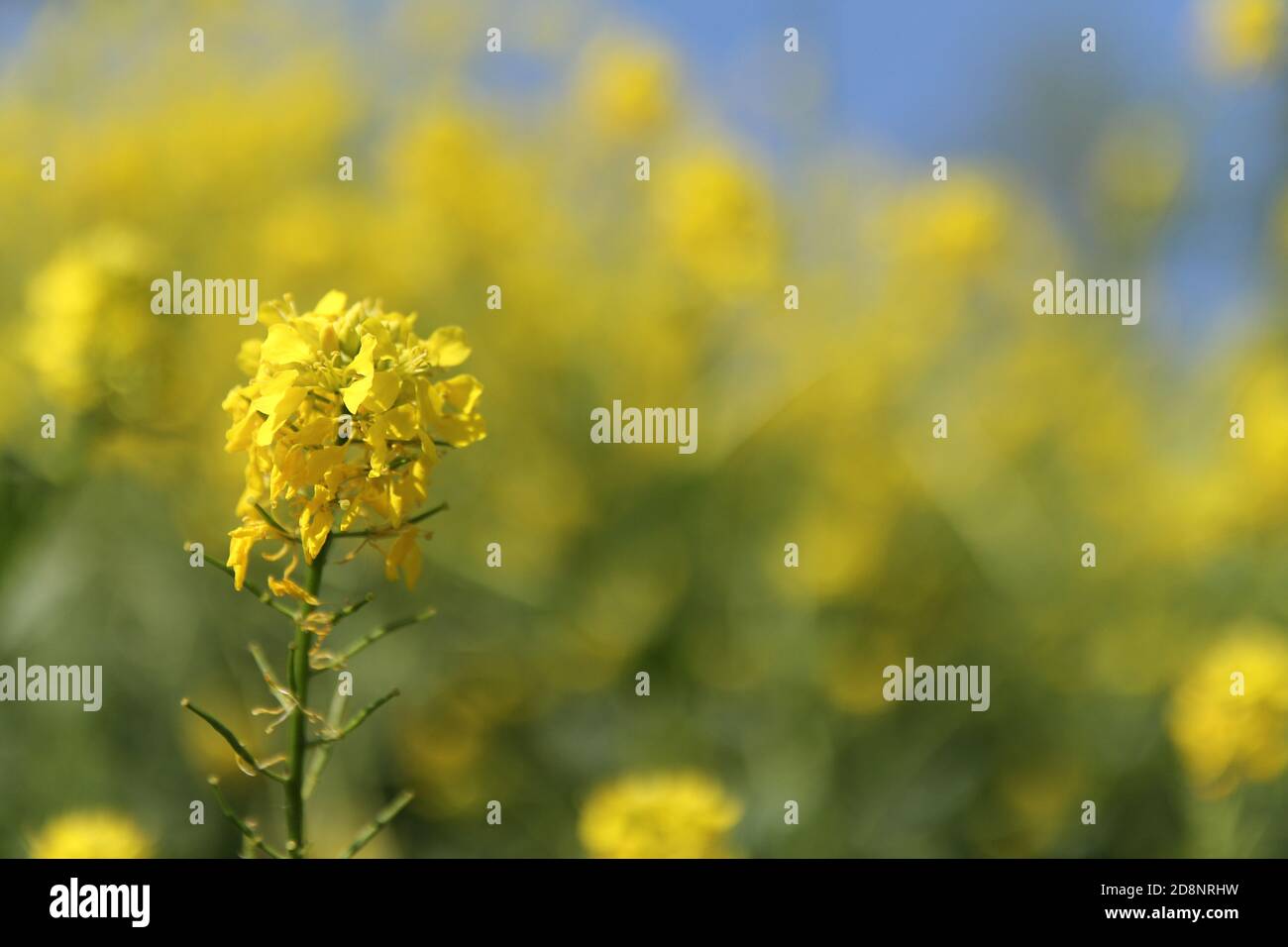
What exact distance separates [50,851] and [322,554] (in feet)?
2.90

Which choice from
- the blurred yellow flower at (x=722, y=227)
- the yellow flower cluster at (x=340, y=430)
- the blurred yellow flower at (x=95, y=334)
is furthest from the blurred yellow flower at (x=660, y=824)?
the blurred yellow flower at (x=722, y=227)

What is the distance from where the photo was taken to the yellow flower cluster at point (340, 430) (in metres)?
1.33

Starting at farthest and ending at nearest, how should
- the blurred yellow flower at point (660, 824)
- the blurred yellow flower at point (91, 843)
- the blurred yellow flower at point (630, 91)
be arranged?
the blurred yellow flower at point (630, 91) < the blurred yellow flower at point (660, 824) < the blurred yellow flower at point (91, 843)

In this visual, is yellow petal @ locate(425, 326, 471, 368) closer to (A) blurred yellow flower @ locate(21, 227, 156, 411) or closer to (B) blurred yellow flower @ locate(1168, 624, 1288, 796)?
(A) blurred yellow flower @ locate(21, 227, 156, 411)

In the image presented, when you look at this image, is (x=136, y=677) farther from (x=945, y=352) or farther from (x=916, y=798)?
(x=945, y=352)

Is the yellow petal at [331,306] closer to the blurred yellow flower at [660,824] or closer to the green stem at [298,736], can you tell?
the green stem at [298,736]

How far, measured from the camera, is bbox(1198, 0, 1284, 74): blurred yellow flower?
11.8 feet

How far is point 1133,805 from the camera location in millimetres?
3189

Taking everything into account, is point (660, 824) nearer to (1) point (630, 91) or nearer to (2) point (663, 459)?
(2) point (663, 459)

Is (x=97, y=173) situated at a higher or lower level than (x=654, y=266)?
higher

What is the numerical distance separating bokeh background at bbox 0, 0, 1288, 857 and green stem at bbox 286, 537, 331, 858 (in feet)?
2.86

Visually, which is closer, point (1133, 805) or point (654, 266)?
point (1133, 805)

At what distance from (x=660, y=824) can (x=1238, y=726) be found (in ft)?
3.57
